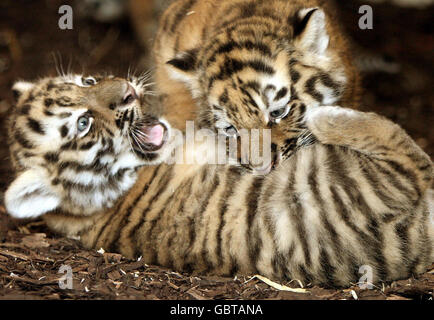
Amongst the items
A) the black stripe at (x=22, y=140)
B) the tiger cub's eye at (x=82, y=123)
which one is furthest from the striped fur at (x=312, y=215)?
the black stripe at (x=22, y=140)

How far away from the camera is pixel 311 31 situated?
4051mm

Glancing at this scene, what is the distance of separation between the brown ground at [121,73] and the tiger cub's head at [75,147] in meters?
0.41

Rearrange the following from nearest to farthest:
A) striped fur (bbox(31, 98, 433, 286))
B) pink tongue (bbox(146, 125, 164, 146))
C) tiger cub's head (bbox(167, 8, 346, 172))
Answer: striped fur (bbox(31, 98, 433, 286)), tiger cub's head (bbox(167, 8, 346, 172)), pink tongue (bbox(146, 125, 164, 146))

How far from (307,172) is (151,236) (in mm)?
1160

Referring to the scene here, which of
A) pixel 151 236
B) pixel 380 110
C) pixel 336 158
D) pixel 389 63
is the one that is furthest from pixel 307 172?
pixel 389 63

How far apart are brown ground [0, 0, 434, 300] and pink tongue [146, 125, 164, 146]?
38.6 inches

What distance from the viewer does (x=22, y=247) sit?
4.23 metres

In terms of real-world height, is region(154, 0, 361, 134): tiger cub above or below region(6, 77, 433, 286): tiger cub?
above

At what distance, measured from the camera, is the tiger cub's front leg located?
363 centimetres

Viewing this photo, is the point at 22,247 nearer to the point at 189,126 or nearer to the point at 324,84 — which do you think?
the point at 189,126

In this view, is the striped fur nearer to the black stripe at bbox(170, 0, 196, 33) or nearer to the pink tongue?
the pink tongue

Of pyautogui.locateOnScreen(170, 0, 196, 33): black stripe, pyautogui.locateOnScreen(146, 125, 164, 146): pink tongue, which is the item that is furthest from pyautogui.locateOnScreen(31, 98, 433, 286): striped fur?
pyautogui.locateOnScreen(170, 0, 196, 33): black stripe

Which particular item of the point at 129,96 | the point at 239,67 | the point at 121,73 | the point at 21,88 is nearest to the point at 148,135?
the point at 129,96

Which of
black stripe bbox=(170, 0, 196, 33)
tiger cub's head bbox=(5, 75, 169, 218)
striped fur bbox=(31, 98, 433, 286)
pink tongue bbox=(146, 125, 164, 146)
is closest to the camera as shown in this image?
striped fur bbox=(31, 98, 433, 286)
